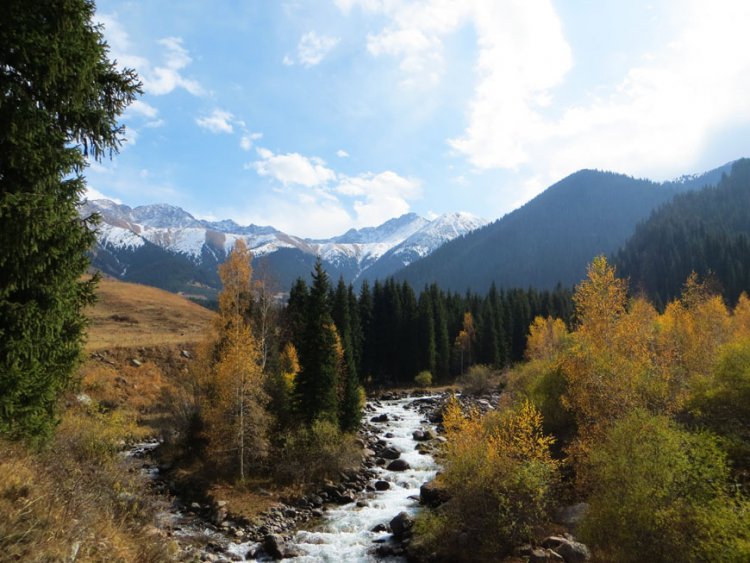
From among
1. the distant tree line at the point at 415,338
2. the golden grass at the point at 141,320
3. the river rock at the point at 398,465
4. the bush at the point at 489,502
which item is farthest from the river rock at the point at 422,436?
the golden grass at the point at 141,320

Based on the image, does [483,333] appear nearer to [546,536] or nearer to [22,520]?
[546,536]

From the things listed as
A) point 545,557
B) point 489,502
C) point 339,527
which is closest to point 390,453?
point 339,527

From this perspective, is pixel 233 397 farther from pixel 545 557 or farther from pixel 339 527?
pixel 545 557

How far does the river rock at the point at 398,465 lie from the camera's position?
123 ft

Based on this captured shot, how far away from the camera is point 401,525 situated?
25.5 m

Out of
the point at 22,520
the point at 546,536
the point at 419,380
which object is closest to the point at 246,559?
the point at 546,536

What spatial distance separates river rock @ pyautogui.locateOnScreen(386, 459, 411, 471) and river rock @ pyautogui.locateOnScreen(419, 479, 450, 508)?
7537 millimetres

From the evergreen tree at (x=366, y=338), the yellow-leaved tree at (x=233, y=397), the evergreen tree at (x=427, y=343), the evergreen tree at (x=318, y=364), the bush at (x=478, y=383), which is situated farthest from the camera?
the evergreen tree at (x=427, y=343)

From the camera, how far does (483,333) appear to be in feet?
326

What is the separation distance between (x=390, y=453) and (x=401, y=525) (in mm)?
15702

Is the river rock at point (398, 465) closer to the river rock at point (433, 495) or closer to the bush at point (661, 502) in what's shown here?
the river rock at point (433, 495)

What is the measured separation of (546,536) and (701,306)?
46.4 m

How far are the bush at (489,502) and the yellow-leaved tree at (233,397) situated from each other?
1514 cm

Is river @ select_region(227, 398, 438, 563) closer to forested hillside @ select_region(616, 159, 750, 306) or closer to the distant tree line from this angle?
the distant tree line
